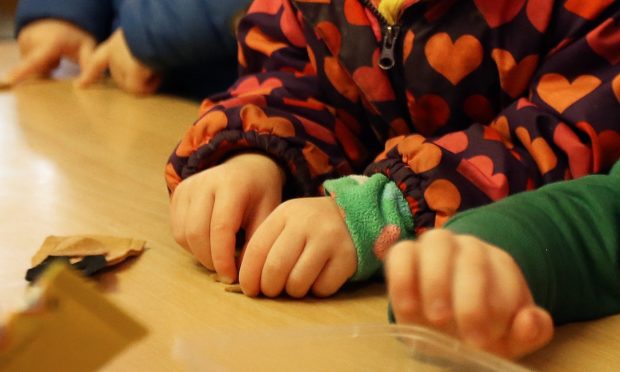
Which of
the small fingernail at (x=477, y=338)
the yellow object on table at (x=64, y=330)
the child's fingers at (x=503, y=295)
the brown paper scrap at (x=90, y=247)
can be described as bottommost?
the brown paper scrap at (x=90, y=247)

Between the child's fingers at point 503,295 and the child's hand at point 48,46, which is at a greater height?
the child's fingers at point 503,295

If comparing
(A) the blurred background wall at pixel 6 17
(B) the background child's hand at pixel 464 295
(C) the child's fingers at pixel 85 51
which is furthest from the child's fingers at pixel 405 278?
(A) the blurred background wall at pixel 6 17

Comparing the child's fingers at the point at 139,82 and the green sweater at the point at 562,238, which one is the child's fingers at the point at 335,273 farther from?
the child's fingers at the point at 139,82

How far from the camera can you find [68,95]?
953 mm

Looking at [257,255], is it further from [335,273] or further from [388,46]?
[388,46]

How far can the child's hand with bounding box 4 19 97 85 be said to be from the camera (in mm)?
1001

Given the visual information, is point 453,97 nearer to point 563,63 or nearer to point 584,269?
point 563,63

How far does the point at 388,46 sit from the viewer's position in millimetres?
586

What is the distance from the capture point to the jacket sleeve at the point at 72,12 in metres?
1.01

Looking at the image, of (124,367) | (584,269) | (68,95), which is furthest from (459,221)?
(68,95)

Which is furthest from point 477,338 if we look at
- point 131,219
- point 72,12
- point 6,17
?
point 6,17

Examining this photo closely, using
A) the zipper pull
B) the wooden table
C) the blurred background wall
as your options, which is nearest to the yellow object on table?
the wooden table

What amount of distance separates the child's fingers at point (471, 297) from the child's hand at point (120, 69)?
2.25 ft

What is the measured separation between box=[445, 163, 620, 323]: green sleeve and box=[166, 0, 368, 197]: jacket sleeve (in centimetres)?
19
